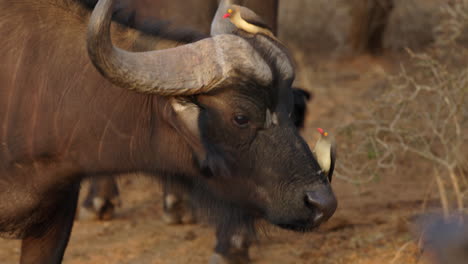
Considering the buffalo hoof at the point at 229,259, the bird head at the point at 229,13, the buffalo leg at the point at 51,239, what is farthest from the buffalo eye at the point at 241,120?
the buffalo hoof at the point at 229,259

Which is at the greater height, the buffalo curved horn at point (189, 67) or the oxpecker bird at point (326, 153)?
the buffalo curved horn at point (189, 67)

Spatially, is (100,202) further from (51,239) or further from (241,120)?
(241,120)

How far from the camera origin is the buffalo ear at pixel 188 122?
327cm

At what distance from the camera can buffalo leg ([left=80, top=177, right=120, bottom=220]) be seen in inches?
238

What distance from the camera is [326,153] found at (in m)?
3.39

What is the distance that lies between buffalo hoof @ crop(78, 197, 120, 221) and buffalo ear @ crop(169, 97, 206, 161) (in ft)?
9.38

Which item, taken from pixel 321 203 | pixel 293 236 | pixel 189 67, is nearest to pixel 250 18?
pixel 189 67

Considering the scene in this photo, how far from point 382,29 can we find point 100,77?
8028mm

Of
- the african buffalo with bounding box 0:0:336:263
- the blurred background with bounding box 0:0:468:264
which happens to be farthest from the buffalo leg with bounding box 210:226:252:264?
the african buffalo with bounding box 0:0:336:263

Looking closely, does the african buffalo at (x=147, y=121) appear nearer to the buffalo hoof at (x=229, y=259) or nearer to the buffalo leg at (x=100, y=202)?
the buffalo hoof at (x=229, y=259)

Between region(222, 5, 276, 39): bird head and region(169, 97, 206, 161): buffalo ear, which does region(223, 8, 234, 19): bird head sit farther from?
region(169, 97, 206, 161): buffalo ear

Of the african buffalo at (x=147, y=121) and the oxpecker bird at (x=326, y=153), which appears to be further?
the oxpecker bird at (x=326, y=153)

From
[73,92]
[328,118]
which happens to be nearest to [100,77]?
[73,92]

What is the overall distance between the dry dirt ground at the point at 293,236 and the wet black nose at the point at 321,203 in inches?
57.6
